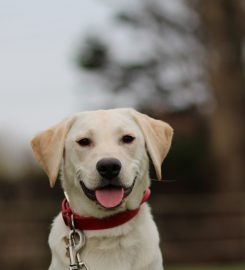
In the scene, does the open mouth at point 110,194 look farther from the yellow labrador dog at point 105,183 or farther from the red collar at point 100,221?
the red collar at point 100,221

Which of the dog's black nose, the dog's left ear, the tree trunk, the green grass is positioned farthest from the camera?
the tree trunk

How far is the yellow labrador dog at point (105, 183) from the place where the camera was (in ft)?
17.1

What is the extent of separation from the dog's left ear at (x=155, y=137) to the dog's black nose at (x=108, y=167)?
0.29 m

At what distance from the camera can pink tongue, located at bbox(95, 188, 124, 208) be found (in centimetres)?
521

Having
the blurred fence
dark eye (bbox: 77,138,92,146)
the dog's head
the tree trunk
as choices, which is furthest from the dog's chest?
the tree trunk

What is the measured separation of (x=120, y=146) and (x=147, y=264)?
0.69 m

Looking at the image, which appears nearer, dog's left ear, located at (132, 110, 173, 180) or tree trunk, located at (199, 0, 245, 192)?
dog's left ear, located at (132, 110, 173, 180)

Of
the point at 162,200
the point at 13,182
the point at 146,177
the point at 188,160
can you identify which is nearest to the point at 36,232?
the point at 13,182

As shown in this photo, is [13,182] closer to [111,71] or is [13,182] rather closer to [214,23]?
[214,23]

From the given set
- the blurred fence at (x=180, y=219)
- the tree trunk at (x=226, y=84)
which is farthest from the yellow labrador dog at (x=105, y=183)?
the tree trunk at (x=226, y=84)

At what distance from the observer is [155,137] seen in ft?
17.8

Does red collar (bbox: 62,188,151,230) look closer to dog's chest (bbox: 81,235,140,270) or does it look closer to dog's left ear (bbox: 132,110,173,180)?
dog's chest (bbox: 81,235,140,270)

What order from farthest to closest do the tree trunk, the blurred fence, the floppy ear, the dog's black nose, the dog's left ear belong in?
the tree trunk → the blurred fence → the dog's left ear → the floppy ear → the dog's black nose

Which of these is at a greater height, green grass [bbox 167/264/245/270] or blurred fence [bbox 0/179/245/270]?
blurred fence [bbox 0/179/245/270]
